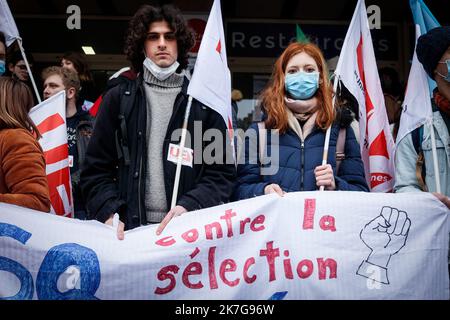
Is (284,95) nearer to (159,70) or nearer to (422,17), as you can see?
(159,70)

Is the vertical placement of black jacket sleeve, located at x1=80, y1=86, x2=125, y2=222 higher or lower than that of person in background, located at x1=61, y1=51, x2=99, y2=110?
lower

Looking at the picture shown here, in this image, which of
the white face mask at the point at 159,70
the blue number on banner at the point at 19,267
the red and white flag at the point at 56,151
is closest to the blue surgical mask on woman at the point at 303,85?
the white face mask at the point at 159,70

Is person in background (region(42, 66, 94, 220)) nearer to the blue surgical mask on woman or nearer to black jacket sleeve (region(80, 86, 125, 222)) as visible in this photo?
black jacket sleeve (region(80, 86, 125, 222))

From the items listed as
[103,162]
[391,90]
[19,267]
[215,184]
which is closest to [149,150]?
[103,162]

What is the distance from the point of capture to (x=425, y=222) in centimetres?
338

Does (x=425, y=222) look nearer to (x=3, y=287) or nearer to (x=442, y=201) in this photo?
(x=442, y=201)

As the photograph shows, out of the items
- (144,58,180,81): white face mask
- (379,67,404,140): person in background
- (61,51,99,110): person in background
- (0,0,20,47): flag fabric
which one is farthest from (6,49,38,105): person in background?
(379,67,404,140): person in background

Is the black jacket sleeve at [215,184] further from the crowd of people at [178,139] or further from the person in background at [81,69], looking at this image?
the person in background at [81,69]

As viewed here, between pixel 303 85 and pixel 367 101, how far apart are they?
809 mm

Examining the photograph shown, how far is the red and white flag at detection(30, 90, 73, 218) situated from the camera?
4188 millimetres

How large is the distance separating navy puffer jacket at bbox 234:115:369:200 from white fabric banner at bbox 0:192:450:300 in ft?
1.09

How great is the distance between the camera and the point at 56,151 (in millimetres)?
4246
